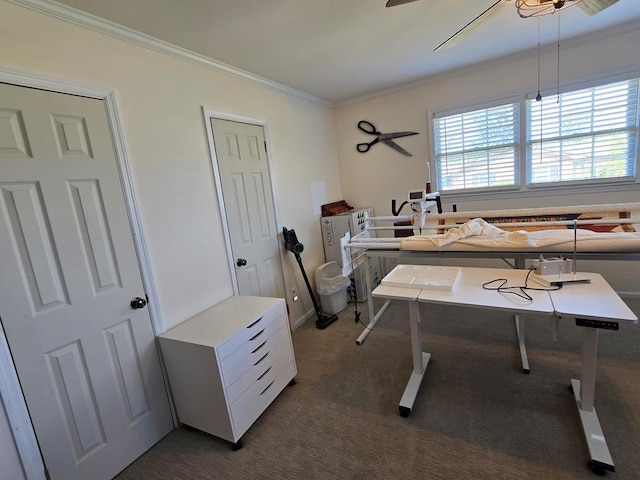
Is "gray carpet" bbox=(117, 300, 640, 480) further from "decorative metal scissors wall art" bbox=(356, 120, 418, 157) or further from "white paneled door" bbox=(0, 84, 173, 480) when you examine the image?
"decorative metal scissors wall art" bbox=(356, 120, 418, 157)

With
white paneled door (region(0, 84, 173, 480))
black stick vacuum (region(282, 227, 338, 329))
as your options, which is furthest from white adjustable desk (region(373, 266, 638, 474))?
white paneled door (region(0, 84, 173, 480))

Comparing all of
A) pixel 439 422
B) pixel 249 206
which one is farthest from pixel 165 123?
pixel 439 422

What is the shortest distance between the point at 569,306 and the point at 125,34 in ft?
9.52

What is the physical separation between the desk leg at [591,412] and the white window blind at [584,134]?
7.33 feet

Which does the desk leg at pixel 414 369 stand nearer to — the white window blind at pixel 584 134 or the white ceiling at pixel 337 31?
the white ceiling at pixel 337 31

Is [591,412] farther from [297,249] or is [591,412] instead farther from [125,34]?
[125,34]

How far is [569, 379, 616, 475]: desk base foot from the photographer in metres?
1.42

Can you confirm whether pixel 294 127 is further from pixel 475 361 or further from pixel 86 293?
pixel 475 361

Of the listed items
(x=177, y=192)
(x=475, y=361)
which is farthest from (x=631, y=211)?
(x=177, y=192)

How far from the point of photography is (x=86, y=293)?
1.64 m

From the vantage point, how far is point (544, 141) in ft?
10.5

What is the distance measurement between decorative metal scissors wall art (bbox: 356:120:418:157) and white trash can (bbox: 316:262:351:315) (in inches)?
66.0

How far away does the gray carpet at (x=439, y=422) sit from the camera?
5.16 feet

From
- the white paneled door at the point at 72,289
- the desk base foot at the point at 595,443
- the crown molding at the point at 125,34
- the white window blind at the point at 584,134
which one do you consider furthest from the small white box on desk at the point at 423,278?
the crown molding at the point at 125,34
